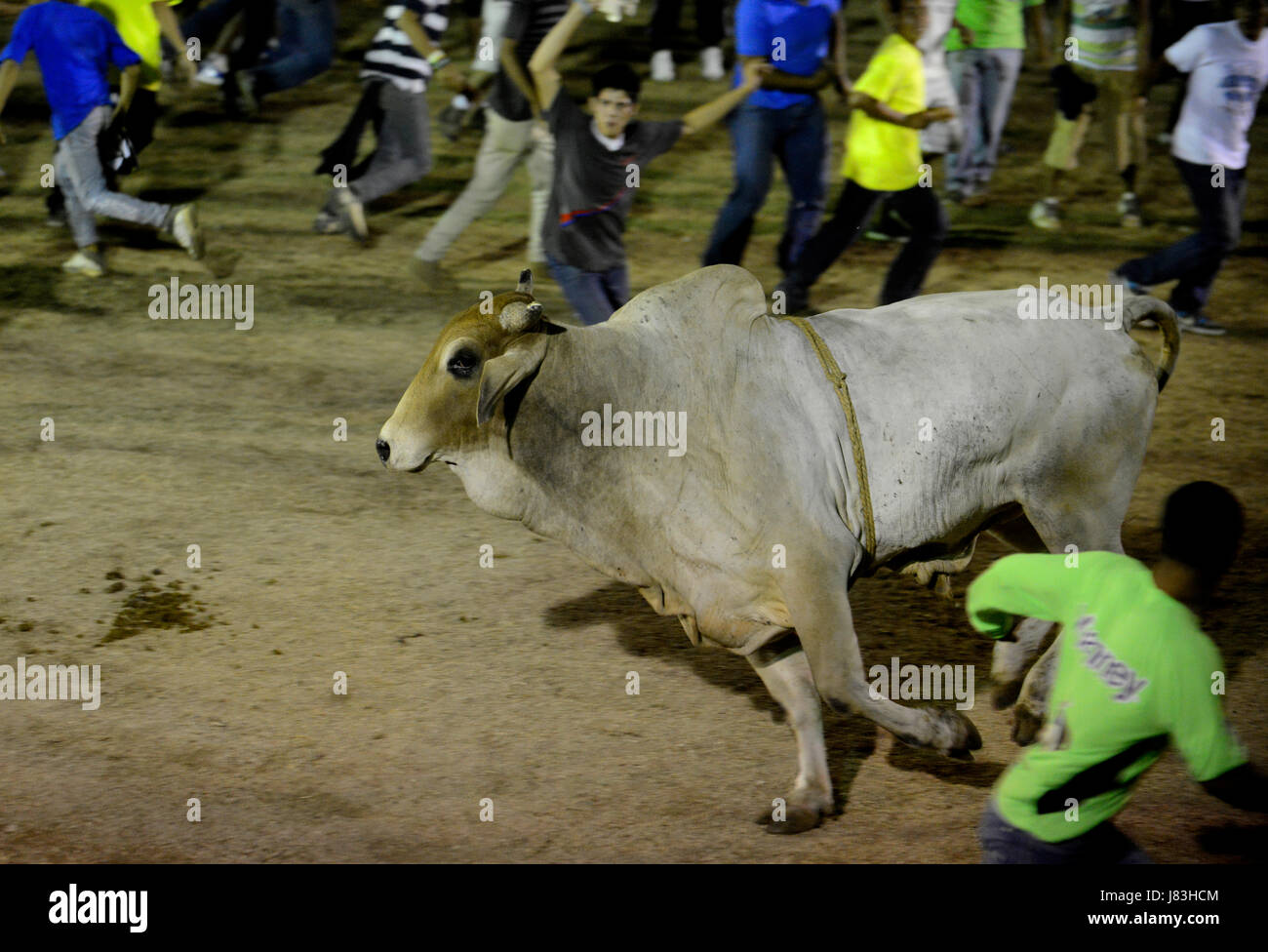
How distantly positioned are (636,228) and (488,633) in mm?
6343

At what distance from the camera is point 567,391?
4898 mm

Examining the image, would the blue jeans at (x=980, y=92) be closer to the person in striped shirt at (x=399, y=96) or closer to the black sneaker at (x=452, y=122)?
the person in striped shirt at (x=399, y=96)

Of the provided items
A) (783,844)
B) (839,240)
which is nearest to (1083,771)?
(783,844)

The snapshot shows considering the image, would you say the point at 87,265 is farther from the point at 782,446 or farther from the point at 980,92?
the point at 782,446

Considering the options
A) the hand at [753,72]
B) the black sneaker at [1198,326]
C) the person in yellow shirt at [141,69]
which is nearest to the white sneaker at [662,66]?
the person in yellow shirt at [141,69]

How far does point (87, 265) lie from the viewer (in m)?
10.9

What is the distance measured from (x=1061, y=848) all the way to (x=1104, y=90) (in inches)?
405

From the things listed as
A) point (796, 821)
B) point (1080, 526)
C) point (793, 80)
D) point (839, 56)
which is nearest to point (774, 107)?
point (793, 80)

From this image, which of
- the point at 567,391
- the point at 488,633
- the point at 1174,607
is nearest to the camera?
the point at 1174,607

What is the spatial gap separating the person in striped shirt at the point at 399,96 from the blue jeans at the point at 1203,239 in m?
5.22

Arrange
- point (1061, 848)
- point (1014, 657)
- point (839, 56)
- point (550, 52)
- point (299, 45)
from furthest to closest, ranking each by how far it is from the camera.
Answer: point (299, 45) → point (839, 56) → point (550, 52) → point (1014, 657) → point (1061, 848)

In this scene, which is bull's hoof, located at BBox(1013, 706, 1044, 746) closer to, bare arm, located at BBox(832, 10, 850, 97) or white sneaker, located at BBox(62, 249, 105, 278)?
bare arm, located at BBox(832, 10, 850, 97)

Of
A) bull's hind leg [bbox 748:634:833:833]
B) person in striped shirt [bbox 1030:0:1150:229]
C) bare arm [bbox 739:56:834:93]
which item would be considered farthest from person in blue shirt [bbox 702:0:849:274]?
bull's hind leg [bbox 748:634:833:833]
